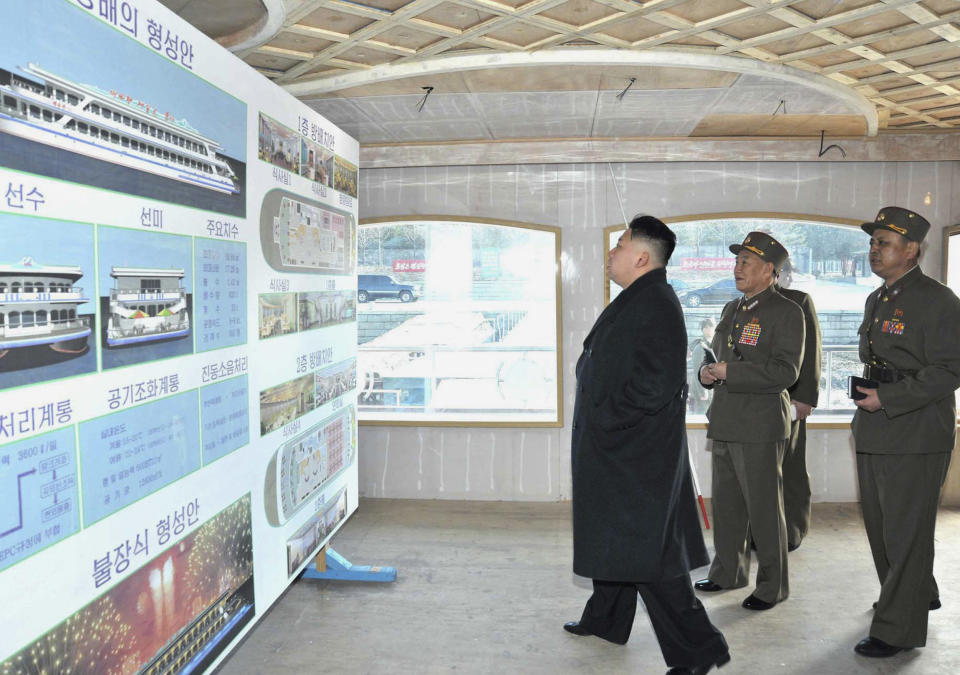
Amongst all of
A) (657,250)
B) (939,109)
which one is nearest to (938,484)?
(657,250)

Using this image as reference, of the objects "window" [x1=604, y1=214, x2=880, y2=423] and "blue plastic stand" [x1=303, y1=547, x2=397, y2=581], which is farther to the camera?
"window" [x1=604, y1=214, x2=880, y2=423]

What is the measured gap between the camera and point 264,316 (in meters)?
2.57

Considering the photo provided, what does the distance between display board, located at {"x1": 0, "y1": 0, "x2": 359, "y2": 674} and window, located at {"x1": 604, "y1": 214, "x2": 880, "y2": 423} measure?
332 centimetres

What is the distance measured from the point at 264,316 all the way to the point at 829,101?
3575 millimetres

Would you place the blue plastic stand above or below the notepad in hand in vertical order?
below

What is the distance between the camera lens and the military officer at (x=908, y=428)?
294 centimetres

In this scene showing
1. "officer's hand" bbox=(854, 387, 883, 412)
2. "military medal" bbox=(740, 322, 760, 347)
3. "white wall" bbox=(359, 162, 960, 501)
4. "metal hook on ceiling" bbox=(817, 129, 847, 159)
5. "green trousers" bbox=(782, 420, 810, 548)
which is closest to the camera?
"officer's hand" bbox=(854, 387, 883, 412)

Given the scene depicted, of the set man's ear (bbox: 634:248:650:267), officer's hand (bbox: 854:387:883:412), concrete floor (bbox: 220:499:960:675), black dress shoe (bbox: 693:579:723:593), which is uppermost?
man's ear (bbox: 634:248:650:267)

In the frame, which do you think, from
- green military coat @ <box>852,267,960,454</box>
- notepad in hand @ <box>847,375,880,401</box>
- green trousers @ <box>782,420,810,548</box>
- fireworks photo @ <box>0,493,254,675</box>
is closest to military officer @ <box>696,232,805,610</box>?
notepad in hand @ <box>847,375,880,401</box>

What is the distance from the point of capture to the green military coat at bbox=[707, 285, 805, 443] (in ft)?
11.2

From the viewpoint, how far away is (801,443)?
4430 mm

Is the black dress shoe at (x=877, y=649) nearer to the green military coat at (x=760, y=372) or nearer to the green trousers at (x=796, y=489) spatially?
the green military coat at (x=760, y=372)

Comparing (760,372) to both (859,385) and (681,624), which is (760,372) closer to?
(859,385)

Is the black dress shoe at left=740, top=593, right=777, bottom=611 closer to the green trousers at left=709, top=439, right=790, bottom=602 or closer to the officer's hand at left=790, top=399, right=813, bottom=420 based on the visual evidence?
the green trousers at left=709, top=439, right=790, bottom=602
